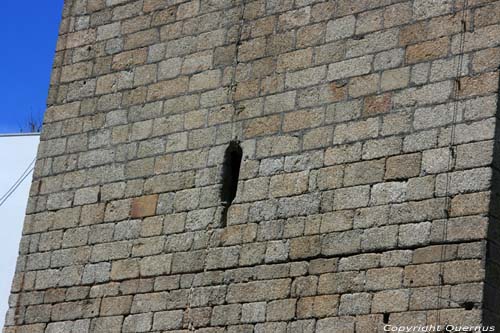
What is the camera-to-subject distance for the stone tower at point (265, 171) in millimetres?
7477

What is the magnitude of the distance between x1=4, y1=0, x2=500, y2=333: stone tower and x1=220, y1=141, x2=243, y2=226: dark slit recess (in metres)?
0.01

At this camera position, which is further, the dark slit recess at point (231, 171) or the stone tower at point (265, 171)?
the dark slit recess at point (231, 171)

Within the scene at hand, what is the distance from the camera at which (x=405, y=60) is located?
7977 millimetres

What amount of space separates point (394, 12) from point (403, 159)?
1.07m

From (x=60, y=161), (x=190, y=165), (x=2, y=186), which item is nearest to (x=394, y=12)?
(x=190, y=165)

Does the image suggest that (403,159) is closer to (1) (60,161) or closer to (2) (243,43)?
(2) (243,43)

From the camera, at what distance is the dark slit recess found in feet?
28.1

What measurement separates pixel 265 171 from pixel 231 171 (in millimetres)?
357

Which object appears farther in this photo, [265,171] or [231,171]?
[231,171]

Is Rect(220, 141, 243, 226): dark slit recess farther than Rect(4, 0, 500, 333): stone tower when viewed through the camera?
Yes

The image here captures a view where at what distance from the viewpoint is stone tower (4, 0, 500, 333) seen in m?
7.48

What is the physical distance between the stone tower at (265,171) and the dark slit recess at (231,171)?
0.01 meters

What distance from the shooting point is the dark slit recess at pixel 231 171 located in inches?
337

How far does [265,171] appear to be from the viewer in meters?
8.39
